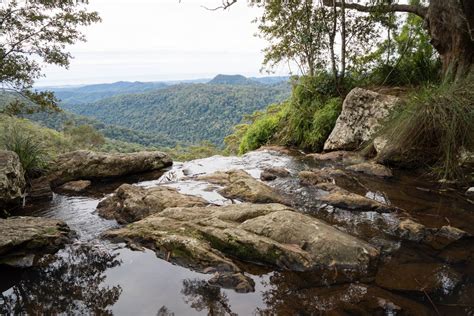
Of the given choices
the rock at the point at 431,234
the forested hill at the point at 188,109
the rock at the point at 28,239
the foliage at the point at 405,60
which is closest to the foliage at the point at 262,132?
the foliage at the point at 405,60

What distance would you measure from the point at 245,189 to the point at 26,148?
497 cm

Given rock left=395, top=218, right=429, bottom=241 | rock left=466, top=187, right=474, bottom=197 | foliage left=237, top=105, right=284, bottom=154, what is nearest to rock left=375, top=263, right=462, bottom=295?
rock left=395, top=218, right=429, bottom=241

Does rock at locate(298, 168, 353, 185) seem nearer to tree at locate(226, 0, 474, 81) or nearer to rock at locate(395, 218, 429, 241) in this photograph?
rock at locate(395, 218, 429, 241)

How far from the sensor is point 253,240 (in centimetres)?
386

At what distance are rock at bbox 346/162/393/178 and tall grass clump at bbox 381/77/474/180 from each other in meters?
0.36

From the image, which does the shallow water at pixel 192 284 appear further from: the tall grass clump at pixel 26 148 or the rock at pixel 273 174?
the tall grass clump at pixel 26 148

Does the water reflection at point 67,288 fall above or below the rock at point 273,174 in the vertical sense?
below

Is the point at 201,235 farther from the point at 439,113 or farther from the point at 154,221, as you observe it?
the point at 439,113

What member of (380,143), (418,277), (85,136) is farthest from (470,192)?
(85,136)

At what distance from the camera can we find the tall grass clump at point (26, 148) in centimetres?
714

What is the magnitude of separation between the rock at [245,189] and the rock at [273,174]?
51cm

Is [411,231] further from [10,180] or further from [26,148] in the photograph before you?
[26,148]

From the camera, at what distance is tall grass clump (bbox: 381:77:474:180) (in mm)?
6117

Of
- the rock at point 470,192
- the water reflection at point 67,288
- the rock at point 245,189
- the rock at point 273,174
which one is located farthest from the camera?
the rock at point 273,174
